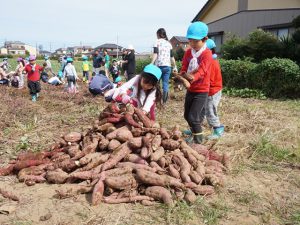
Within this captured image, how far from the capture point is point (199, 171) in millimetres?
3551

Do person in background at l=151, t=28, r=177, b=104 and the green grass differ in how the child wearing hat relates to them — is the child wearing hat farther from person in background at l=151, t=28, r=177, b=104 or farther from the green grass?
person in background at l=151, t=28, r=177, b=104

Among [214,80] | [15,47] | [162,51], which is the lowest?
[214,80]

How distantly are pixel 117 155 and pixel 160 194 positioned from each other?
70 cm

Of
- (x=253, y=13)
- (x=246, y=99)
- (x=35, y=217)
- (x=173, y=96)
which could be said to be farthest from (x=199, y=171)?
(x=253, y=13)

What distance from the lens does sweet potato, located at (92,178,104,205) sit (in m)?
3.12

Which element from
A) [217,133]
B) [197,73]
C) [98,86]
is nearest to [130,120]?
[197,73]

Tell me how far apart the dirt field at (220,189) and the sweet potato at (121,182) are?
19cm

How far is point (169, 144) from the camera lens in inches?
147

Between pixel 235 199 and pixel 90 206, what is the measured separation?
143 cm

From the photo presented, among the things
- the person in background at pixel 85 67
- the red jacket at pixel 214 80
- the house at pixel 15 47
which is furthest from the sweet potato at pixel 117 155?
the house at pixel 15 47

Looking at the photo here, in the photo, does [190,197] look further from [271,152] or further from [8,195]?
[271,152]

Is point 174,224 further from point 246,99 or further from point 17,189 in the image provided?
point 246,99

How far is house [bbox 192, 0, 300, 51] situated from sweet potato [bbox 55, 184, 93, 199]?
1480cm

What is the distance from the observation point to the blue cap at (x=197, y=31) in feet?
13.9
